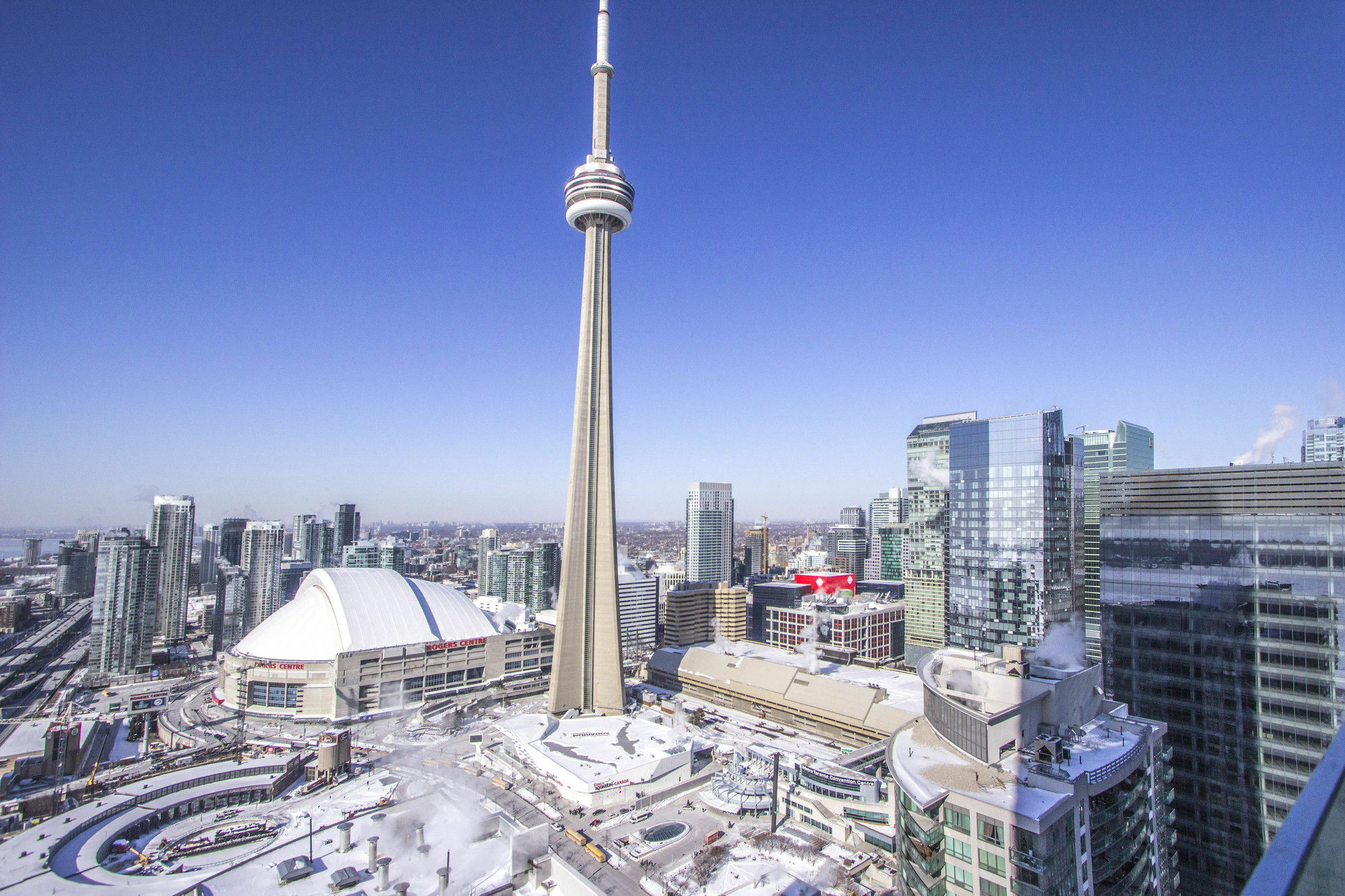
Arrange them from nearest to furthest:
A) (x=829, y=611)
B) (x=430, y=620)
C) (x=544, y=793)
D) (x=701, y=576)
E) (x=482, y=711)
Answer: (x=544, y=793) → (x=482, y=711) → (x=430, y=620) → (x=829, y=611) → (x=701, y=576)

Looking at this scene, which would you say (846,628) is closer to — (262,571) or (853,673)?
(853,673)

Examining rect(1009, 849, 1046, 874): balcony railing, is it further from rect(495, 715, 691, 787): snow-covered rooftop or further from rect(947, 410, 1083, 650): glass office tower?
rect(947, 410, 1083, 650): glass office tower

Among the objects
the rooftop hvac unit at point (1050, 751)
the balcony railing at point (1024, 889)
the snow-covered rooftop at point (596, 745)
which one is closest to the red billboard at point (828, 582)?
the snow-covered rooftop at point (596, 745)

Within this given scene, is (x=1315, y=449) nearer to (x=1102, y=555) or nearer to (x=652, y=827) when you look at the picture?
(x=1102, y=555)

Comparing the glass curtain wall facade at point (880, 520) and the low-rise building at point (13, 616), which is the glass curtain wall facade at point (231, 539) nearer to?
the low-rise building at point (13, 616)

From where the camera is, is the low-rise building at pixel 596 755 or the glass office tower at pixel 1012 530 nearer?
the low-rise building at pixel 596 755

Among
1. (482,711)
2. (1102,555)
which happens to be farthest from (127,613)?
(1102,555)

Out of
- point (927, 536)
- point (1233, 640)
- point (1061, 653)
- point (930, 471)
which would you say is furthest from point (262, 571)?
point (1233, 640)
